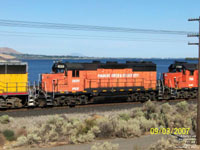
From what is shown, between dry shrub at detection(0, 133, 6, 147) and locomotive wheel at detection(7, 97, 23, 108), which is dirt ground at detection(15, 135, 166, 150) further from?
locomotive wheel at detection(7, 97, 23, 108)

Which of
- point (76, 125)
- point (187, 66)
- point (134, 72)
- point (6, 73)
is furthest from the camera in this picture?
point (187, 66)

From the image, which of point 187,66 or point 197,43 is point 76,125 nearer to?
point 197,43

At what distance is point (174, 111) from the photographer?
18.7m

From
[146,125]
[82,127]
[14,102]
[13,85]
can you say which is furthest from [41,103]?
[146,125]

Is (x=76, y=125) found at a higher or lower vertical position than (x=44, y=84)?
lower

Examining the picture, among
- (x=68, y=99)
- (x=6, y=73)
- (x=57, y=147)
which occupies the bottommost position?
(x=57, y=147)

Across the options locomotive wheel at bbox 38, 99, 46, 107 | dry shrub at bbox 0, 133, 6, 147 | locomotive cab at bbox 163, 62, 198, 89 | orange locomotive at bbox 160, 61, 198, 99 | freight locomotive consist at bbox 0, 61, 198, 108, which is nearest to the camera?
dry shrub at bbox 0, 133, 6, 147

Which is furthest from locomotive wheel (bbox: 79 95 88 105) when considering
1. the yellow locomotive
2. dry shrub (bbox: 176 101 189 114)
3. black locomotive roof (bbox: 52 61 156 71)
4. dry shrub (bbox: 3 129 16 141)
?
dry shrub (bbox: 3 129 16 141)

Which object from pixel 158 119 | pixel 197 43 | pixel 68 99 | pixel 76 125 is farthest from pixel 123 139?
pixel 68 99

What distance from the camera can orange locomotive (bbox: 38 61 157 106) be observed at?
68.7 feet

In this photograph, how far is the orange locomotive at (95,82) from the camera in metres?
20.9

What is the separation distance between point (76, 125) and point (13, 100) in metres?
7.75

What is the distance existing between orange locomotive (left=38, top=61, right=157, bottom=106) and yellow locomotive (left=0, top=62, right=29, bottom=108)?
4.62 ft

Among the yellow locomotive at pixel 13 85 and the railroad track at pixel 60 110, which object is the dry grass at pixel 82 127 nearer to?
the railroad track at pixel 60 110
